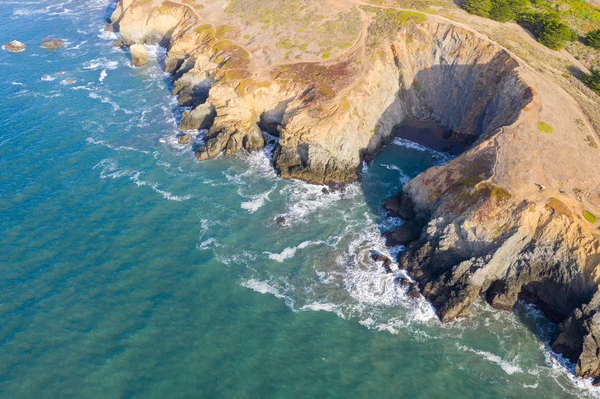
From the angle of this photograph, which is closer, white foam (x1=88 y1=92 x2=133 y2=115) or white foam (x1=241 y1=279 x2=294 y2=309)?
white foam (x1=241 y1=279 x2=294 y2=309)

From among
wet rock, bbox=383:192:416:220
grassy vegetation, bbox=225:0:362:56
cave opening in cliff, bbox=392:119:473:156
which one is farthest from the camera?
grassy vegetation, bbox=225:0:362:56

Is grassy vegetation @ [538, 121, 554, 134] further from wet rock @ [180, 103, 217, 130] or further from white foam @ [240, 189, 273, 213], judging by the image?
wet rock @ [180, 103, 217, 130]

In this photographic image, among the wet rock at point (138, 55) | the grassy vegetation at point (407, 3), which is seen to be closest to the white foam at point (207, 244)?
the wet rock at point (138, 55)

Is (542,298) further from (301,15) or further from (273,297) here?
(301,15)

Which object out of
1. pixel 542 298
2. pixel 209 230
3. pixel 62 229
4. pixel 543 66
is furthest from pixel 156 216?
pixel 543 66

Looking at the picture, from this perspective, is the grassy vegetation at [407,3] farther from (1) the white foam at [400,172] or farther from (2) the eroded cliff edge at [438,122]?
(1) the white foam at [400,172]

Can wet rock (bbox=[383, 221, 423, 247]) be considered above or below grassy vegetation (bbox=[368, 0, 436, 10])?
below

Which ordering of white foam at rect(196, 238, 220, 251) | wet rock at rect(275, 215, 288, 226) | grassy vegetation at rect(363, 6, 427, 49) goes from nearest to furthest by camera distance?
white foam at rect(196, 238, 220, 251), wet rock at rect(275, 215, 288, 226), grassy vegetation at rect(363, 6, 427, 49)

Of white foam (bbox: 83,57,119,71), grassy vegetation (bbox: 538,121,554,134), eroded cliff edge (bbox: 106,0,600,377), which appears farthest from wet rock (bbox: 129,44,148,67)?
grassy vegetation (bbox: 538,121,554,134)
